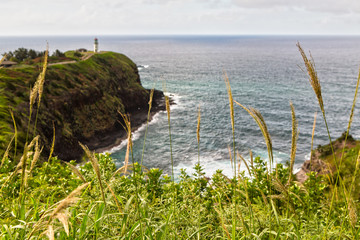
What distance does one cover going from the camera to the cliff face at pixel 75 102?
4322 centimetres

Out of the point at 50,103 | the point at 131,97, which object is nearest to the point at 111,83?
the point at 131,97

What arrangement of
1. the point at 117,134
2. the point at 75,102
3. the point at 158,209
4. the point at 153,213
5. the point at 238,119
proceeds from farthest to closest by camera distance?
the point at 238,119 < the point at 117,134 < the point at 75,102 < the point at 158,209 < the point at 153,213

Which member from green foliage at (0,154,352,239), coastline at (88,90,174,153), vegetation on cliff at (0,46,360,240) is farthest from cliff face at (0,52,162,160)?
vegetation on cliff at (0,46,360,240)

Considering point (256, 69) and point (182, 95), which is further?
point (256, 69)

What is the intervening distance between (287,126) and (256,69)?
94.5m

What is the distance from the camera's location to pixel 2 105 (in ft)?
128

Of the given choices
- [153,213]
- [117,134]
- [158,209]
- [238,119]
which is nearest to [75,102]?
[117,134]

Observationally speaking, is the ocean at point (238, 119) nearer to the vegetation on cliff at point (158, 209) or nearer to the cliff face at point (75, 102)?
the cliff face at point (75, 102)

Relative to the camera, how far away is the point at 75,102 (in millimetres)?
53844

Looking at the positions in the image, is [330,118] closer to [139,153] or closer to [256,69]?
[139,153]

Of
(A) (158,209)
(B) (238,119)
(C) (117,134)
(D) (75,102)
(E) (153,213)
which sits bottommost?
(C) (117,134)

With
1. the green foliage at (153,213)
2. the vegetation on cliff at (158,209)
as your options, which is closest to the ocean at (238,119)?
the green foliage at (153,213)

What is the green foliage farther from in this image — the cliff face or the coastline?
the coastline

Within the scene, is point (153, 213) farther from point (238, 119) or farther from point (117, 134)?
point (238, 119)
